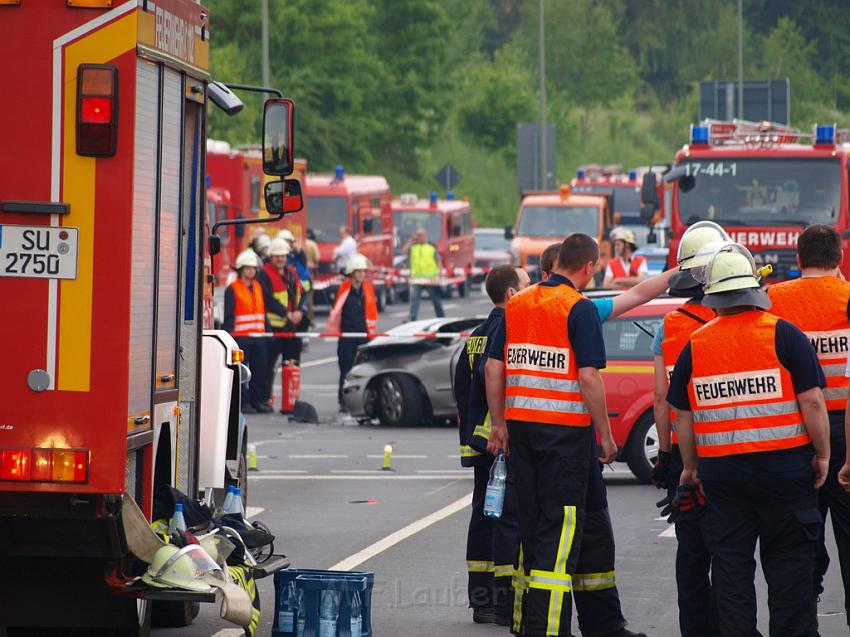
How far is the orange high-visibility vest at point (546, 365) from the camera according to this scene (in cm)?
830

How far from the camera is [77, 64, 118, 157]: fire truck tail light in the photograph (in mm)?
7113

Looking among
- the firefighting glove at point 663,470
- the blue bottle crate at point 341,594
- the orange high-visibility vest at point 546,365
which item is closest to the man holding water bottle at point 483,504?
the orange high-visibility vest at point 546,365

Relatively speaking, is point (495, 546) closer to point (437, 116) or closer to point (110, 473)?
point (110, 473)

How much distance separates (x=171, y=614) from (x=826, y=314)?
342 centimetres

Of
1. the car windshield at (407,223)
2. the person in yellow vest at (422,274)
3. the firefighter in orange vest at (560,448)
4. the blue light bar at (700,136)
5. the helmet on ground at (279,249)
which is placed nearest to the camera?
the firefighter in orange vest at (560,448)

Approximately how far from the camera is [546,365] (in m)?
8.35

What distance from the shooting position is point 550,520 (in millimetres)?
8234

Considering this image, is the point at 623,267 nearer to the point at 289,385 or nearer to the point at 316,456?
the point at 289,385

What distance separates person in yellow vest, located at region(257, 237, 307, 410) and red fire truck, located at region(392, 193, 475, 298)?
19.7 meters

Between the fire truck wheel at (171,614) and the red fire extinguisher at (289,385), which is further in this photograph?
the red fire extinguisher at (289,385)

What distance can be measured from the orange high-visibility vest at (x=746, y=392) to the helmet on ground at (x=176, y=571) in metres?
2.09

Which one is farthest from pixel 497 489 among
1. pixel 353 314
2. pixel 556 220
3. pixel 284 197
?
pixel 556 220

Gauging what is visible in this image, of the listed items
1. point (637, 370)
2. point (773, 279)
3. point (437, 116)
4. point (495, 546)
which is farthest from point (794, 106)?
point (495, 546)

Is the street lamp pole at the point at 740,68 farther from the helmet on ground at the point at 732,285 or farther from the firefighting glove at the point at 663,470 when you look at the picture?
the helmet on ground at the point at 732,285
